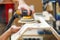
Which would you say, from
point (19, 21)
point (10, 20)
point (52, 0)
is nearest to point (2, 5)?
point (10, 20)

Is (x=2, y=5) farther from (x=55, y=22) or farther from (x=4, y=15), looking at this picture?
(x=55, y=22)

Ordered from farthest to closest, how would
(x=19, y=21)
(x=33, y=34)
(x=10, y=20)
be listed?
(x=10, y=20) < (x=19, y=21) < (x=33, y=34)

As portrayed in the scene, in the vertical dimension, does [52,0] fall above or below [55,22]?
above

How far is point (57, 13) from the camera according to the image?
1630 mm

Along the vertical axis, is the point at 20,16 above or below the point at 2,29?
above

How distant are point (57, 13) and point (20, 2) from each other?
42 cm

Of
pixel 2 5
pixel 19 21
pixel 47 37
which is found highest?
pixel 2 5

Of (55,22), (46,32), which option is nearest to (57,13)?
(55,22)

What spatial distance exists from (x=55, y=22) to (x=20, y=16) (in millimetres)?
383

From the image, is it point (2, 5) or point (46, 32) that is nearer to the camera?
point (46, 32)

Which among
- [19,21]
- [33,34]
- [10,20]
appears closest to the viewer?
[33,34]

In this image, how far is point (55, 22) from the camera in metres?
1.62

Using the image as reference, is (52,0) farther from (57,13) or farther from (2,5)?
(2,5)

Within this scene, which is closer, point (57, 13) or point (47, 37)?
point (47, 37)
